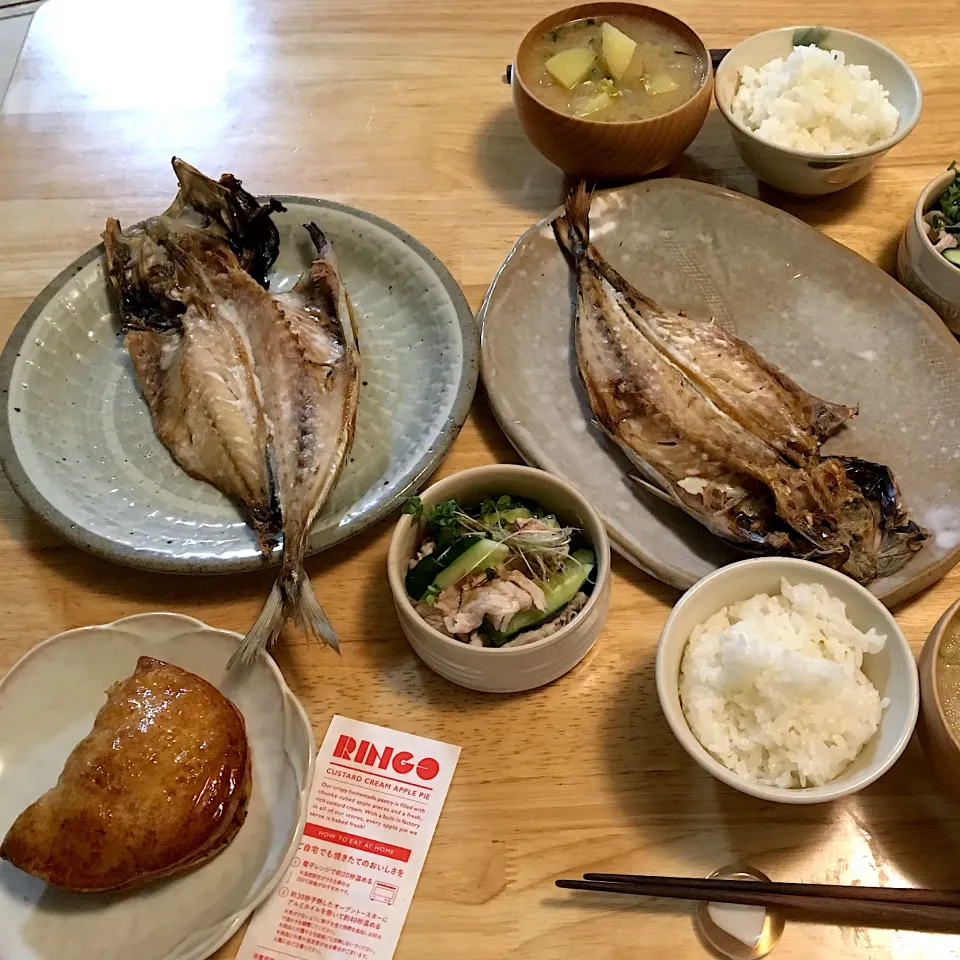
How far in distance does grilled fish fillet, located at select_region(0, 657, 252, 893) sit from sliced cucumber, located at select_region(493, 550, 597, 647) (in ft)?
1.26

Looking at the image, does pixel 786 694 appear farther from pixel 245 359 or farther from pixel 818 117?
pixel 818 117

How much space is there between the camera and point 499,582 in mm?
1160

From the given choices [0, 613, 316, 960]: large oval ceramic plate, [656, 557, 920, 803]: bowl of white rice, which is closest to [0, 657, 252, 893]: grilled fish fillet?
[0, 613, 316, 960]: large oval ceramic plate

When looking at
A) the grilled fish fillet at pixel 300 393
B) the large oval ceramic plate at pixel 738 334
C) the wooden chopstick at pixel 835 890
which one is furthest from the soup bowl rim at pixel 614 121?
the wooden chopstick at pixel 835 890

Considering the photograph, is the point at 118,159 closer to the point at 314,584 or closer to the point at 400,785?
the point at 314,584

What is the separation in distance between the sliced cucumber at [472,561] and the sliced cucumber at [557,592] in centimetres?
8

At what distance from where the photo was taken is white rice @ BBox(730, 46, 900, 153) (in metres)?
1.63

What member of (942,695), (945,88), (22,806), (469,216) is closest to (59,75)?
(469,216)

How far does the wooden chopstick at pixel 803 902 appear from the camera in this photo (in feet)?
3.19

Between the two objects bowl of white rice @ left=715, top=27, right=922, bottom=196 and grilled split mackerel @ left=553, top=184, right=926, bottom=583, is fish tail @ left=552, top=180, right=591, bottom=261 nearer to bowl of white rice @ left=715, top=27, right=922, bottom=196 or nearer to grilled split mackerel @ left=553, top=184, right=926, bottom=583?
grilled split mackerel @ left=553, top=184, right=926, bottom=583

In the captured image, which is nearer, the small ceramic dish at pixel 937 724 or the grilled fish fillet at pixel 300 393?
the small ceramic dish at pixel 937 724

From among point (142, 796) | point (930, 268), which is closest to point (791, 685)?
point (142, 796)

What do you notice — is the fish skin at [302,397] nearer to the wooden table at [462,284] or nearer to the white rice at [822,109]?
the wooden table at [462,284]

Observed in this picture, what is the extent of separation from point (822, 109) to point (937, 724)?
1208mm
